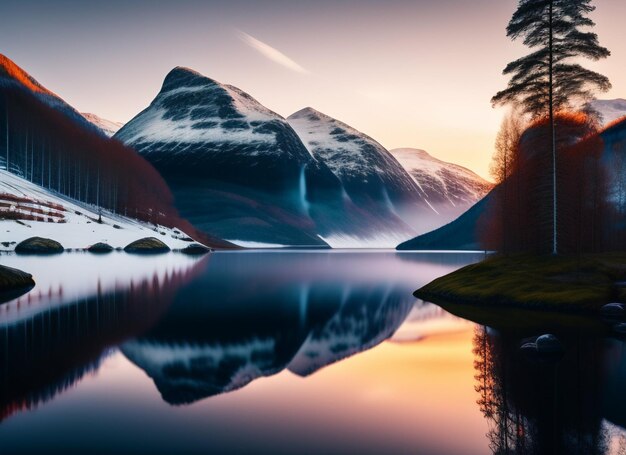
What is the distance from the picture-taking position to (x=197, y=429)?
42.8 ft

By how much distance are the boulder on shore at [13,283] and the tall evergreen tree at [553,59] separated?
4663 cm

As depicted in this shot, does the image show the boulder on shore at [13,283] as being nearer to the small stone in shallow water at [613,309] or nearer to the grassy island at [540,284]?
the grassy island at [540,284]

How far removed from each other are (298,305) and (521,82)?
29.7m

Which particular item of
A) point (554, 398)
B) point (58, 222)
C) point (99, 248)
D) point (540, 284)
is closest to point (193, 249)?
point (99, 248)

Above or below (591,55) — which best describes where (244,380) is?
below

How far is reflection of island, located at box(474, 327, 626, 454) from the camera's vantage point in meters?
12.0

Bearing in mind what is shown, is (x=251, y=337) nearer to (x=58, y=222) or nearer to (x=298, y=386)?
(x=298, y=386)

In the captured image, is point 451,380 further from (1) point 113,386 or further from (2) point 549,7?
(2) point 549,7

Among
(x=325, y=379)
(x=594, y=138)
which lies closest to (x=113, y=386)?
(x=325, y=379)

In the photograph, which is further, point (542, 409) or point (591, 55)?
point (591, 55)

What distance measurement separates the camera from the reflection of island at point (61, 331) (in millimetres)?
16469

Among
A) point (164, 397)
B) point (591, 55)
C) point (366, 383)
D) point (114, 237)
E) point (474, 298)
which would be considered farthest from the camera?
point (114, 237)

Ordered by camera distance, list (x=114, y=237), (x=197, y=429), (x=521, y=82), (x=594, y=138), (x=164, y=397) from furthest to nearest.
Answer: (x=114, y=237) < (x=594, y=138) < (x=521, y=82) < (x=164, y=397) < (x=197, y=429)

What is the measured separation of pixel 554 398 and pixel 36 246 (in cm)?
12690
